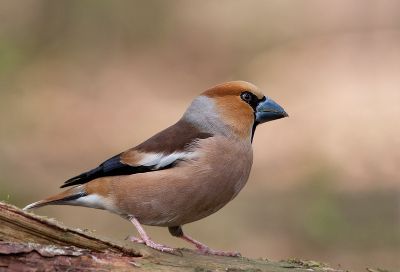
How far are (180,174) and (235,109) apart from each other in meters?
1.03

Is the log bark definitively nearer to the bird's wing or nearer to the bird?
the bird

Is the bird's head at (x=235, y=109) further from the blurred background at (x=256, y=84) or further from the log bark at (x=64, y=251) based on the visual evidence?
the blurred background at (x=256, y=84)

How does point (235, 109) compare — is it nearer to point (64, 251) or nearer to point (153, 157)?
point (153, 157)

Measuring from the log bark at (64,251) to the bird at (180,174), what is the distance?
12.1 inches

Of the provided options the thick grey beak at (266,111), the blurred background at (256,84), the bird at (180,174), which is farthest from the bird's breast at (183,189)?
the blurred background at (256,84)

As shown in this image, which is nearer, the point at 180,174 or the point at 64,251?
the point at 64,251

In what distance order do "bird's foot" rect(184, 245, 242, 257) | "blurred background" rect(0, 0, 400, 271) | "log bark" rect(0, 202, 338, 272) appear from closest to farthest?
"log bark" rect(0, 202, 338, 272) < "bird's foot" rect(184, 245, 242, 257) < "blurred background" rect(0, 0, 400, 271)

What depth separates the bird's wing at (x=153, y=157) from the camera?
11.8 ft

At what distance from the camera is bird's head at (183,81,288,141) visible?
4.03m

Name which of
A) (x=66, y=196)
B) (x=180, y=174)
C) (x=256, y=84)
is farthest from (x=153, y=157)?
(x=256, y=84)

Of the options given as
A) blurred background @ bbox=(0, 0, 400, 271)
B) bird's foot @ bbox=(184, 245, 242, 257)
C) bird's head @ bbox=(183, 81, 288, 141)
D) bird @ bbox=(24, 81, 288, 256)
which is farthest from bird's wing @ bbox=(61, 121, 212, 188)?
blurred background @ bbox=(0, 0, 400, 271)

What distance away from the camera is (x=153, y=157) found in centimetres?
363

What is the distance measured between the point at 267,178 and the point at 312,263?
477cm

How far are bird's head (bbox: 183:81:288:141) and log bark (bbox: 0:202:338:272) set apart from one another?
4.94 ft
